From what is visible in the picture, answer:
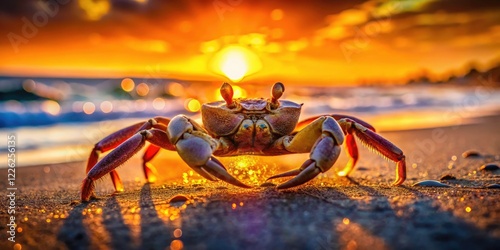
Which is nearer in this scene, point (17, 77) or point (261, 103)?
point (261, 103)

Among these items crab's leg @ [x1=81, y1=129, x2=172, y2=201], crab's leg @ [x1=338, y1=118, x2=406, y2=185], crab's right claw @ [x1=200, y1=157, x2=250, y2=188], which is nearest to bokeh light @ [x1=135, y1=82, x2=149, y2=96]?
crab's leg @ [x1=81, y1=129, x2=172, y2=201]

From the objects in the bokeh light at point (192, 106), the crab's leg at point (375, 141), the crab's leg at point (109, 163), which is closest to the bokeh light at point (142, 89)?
the bokeh light at point (192, 106)

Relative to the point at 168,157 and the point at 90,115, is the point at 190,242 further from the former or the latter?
the point at 90,115

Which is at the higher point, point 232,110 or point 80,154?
point 232,110

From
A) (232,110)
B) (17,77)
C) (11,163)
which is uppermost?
(17,77)

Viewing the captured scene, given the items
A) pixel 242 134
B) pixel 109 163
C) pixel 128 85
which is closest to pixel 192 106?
pixel 128 85

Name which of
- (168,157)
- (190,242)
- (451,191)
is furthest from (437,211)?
(168,157)
